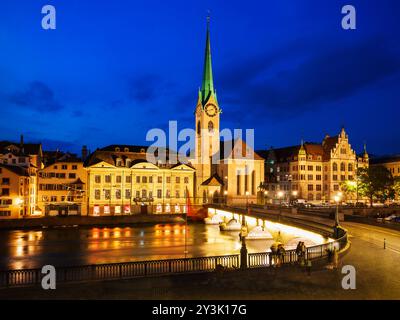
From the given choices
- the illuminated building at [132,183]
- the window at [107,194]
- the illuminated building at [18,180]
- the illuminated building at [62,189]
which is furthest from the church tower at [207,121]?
the illuminated building at [18,180]

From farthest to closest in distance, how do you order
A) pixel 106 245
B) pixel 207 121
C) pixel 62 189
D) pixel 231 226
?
pixel 207 121, pixel 62 189, pixel 231 226, pixel 106 245

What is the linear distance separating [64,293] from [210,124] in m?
92.3

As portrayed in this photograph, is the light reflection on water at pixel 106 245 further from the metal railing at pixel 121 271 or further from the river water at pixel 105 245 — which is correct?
the metal railing at pixel 121 271

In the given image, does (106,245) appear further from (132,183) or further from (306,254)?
(132,183)

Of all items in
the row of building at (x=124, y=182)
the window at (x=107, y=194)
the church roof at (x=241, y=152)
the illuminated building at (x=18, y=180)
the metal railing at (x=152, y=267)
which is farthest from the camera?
the church roof at (x=241, y=152)

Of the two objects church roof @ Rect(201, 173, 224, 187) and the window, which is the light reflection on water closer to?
the window

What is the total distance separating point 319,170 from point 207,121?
31.6m

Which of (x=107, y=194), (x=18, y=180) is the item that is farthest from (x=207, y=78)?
(x=18, y=180)

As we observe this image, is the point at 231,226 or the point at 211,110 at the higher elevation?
the point at 211,110

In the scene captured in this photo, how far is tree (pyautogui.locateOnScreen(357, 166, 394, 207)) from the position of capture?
83750 mm

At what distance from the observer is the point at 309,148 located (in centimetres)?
10919

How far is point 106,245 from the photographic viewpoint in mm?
54500

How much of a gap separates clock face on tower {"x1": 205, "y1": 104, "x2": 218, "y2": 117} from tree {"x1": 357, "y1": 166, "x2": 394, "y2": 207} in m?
40.0

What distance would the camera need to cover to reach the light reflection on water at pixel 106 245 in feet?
146
